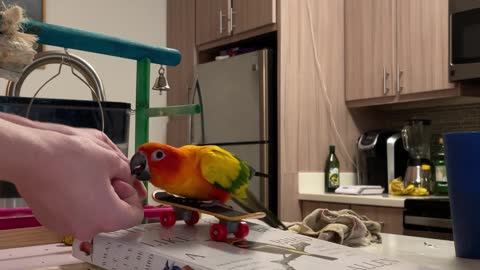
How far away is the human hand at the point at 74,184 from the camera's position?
457 mm

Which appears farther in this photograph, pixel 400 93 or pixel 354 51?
pixel 354 51

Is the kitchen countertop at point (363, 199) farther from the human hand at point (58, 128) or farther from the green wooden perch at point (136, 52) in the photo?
the human hand at point (58, 128)

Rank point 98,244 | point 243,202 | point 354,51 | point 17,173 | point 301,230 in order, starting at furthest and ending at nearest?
1. point 354,51
2. point 301,230
3. point 243,202
4. point 98,244
5. point 17,173

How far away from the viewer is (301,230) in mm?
823

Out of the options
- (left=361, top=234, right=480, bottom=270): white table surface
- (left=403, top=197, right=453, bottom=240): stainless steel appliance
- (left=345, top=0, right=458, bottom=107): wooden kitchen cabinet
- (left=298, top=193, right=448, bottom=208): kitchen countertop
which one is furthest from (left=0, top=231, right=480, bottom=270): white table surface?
(left=345, top=0, right=458, bottom=107): wooden kitchen cabinet

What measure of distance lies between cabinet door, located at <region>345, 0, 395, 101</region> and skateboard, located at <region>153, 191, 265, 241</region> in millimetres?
1950

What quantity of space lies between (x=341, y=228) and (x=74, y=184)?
438 mm

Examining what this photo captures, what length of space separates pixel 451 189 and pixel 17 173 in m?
0.54

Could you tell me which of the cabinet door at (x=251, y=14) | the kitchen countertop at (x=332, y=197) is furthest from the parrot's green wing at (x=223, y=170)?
the cabinet door at (x=251, y=14)

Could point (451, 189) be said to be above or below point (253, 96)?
below

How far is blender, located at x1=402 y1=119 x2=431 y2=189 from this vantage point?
2344 millimetres

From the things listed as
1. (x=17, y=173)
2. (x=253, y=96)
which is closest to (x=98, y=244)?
(x=17, y=173)

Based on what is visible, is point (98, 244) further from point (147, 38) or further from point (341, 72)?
point (147, 38)

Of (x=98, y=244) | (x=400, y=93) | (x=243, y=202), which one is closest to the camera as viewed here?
(x=98, y=244)
